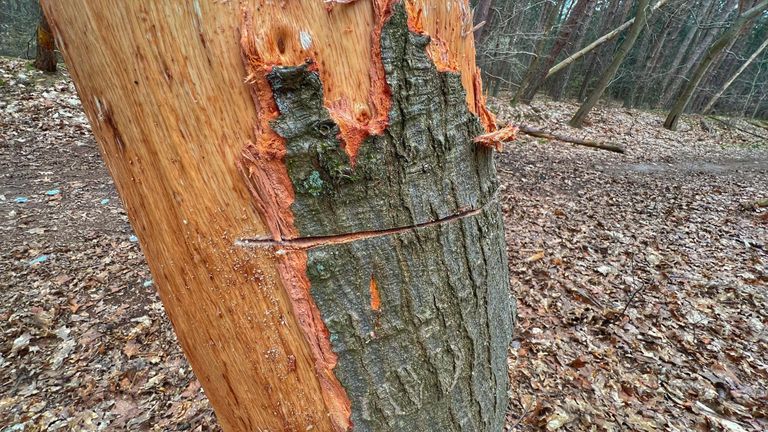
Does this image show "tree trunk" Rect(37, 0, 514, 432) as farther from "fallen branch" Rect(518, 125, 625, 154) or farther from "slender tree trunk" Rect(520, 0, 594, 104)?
"slender tree trunk" Rect(520, 0, 594, 104)

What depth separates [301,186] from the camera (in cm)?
81

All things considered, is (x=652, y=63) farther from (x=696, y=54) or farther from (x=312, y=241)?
(x=312, y=241)

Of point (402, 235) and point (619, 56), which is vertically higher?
point (402, 235)

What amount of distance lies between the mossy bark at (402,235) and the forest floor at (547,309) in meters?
1.74

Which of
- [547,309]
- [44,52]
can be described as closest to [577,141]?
[547,309]

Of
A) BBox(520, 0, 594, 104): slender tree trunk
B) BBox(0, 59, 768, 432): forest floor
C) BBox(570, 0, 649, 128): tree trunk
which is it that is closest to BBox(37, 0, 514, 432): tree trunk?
BBox(0, 59, 768, 432): forest floor

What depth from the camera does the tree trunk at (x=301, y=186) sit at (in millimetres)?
729

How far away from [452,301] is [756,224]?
7.00 metres

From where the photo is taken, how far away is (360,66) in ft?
2.68

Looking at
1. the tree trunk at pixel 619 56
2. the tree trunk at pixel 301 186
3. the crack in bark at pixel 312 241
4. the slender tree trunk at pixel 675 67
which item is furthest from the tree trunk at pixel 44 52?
the slender tree trunk at pixel 675 67

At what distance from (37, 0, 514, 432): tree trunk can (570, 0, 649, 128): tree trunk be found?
13258mm

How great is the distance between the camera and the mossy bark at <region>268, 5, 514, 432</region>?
2.68 ft

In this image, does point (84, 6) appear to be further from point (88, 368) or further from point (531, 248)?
point (531, 248)

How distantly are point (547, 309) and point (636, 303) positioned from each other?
904 millimetres
